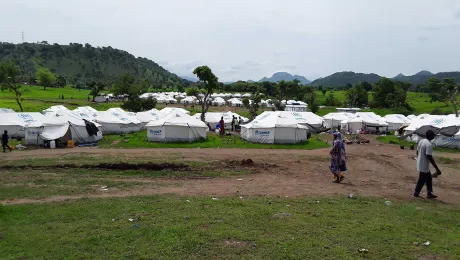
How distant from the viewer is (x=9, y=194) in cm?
1266

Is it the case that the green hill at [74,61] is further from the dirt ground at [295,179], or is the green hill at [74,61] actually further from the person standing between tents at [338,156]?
the person standing between tents at [338,156]

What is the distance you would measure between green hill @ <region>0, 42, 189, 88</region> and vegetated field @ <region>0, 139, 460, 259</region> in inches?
5336

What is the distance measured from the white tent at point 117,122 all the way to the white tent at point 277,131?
13.7 m

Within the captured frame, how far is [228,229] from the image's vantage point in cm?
853

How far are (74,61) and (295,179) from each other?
17439cm

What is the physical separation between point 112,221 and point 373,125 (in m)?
44.3

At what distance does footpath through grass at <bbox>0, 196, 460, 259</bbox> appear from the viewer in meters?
7.29

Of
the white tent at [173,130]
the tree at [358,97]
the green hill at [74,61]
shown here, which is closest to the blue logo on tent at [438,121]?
the white tent at [173,130]

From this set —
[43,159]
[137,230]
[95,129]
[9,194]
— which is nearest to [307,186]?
[137,230]

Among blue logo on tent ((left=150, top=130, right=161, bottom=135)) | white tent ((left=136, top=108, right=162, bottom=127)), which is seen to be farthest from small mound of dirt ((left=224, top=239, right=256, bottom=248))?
white tent ((left=136, top=108, right=162, bottom=127))

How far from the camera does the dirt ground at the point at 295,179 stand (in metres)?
13.0

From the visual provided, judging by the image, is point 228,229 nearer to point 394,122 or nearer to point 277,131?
point 277,131

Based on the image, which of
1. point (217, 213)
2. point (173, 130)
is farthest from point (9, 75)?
point (217, 213)

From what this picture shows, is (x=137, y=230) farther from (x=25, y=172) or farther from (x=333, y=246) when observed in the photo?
(x=25, y=172)
